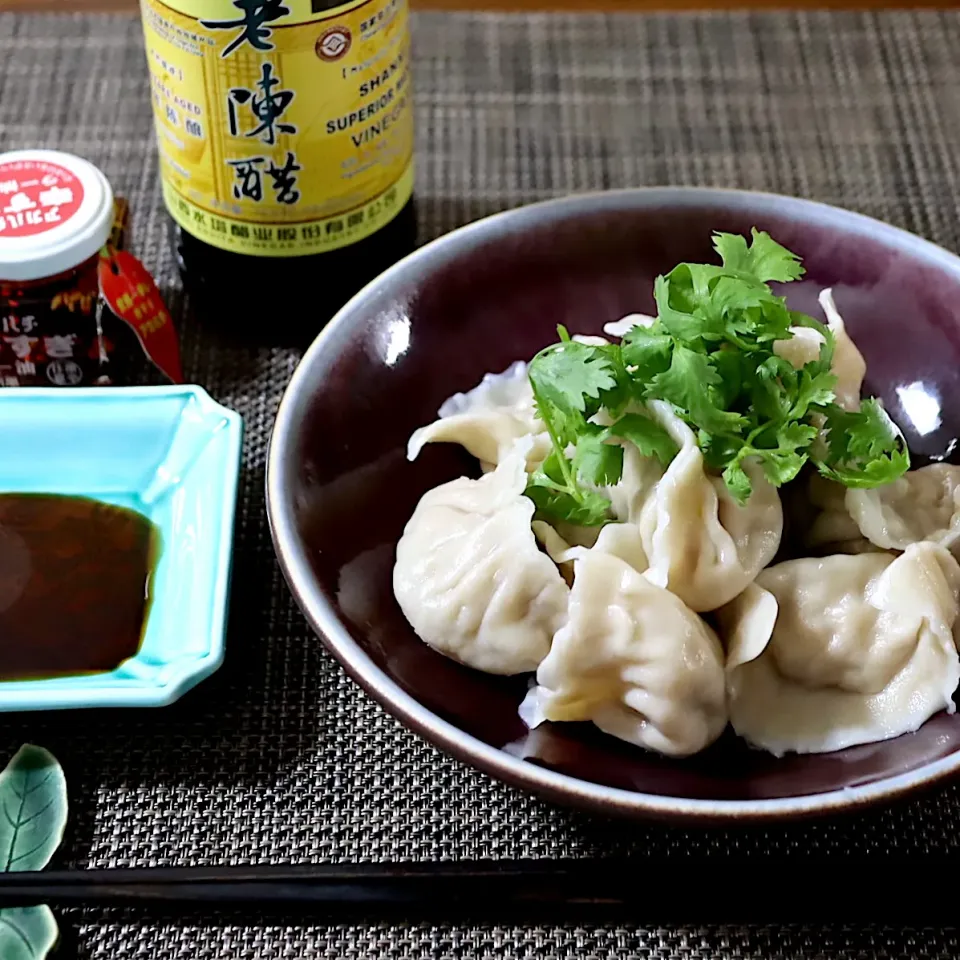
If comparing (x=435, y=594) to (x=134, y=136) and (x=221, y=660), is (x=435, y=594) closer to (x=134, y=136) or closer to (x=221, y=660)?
(x=221, y=660)

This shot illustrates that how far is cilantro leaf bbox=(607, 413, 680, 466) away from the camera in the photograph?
104 centimetres

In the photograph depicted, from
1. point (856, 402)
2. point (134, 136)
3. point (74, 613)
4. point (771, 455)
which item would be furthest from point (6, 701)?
point (134, 136)

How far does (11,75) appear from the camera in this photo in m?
1.88

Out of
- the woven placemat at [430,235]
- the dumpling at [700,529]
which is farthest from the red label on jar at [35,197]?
the dumpling at [700,529]

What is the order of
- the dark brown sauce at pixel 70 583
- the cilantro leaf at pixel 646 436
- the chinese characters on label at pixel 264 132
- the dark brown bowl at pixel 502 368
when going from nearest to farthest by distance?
the dark brown bowl at pixel 502 368, the cilantro leaf at pixel 646 436, the dark brown sauce at pixel 70 583, the chinese characters on label at pixel 264 132

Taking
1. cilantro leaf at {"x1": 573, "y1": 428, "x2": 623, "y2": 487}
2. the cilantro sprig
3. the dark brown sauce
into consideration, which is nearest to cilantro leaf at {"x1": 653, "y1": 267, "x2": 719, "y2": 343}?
the cilantro sprig

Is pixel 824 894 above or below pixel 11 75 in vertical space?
below

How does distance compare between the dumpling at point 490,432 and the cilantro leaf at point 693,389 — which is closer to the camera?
the cilantro leaf at point 693,389

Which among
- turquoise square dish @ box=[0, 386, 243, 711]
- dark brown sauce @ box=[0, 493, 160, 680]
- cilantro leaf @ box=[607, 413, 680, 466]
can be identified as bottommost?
dark brown sauce @ box=[0, 493, 160, 680]

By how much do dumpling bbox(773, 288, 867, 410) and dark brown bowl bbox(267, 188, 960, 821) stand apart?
9 cm

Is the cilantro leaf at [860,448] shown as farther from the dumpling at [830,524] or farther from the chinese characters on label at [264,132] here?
the chinese characters on label at [264,132]

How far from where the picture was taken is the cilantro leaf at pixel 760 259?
1.09 meters

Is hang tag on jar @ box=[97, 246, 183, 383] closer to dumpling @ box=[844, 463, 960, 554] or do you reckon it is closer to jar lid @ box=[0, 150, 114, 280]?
jar lid @ box=[0, 150, 114, 280]

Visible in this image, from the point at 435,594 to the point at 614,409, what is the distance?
0.74ft
